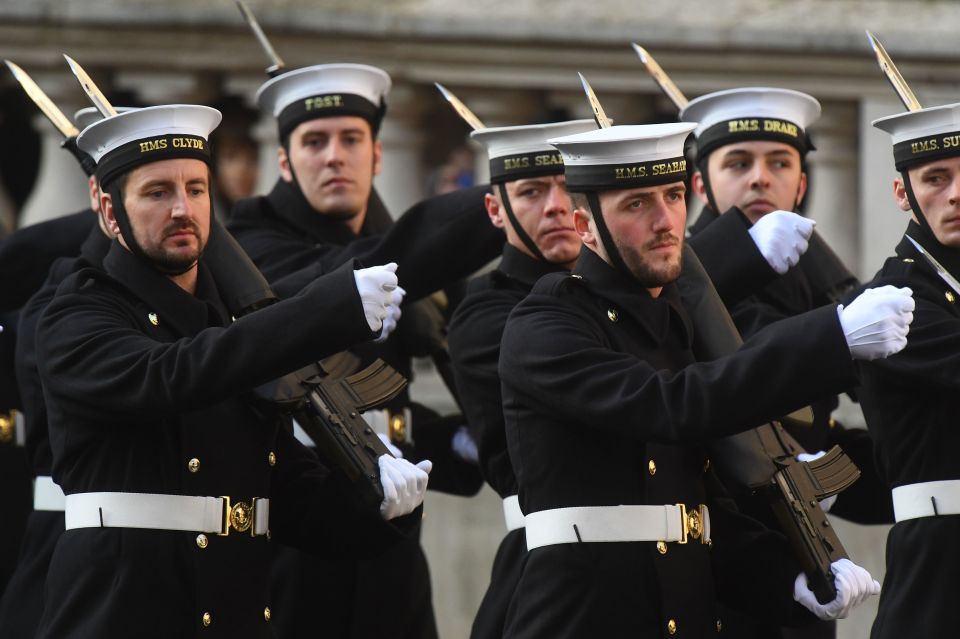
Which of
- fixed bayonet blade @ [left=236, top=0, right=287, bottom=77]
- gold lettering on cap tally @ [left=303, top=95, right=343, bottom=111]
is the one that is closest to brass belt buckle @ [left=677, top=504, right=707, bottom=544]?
gold lettering on cap tally @ [left=303, top=95, right=343, bottom=111]

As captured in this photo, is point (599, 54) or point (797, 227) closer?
point (797, 227)

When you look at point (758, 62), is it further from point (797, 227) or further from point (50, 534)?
point (50, 534)

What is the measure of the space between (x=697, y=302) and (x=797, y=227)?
0.70m

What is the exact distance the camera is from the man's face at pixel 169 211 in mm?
5973

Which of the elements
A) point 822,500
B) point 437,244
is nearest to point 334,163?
point 437,244

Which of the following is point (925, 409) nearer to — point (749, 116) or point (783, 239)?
point (783, 239)

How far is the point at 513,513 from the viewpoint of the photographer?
6715mm

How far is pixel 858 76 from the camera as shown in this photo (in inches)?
394

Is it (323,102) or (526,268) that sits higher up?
(323,102)

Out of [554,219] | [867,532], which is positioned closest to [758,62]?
[867,532]

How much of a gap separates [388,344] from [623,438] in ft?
8.00

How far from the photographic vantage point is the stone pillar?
10430mm

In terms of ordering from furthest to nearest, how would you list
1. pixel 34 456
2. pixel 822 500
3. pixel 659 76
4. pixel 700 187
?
pixel 700 187
pixel 659 76
pixel 34 456
pixel 822 500

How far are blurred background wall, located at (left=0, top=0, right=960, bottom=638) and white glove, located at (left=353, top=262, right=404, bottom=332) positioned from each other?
4.33 metres
